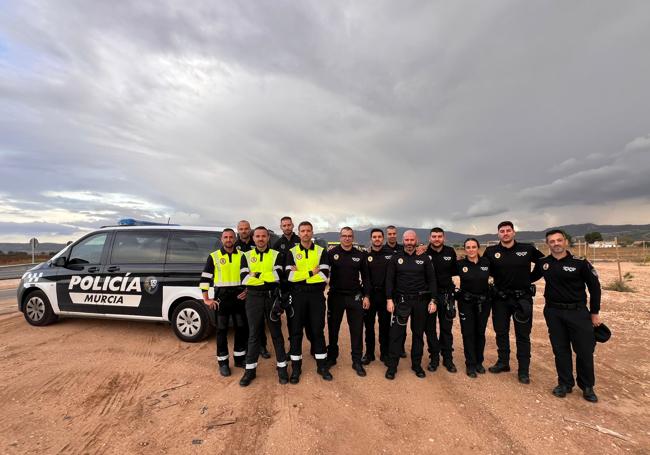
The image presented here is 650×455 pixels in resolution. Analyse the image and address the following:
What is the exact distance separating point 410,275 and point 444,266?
65cm

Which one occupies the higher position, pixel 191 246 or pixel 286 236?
pixel 286 236

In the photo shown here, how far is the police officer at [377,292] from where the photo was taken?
4.85 m

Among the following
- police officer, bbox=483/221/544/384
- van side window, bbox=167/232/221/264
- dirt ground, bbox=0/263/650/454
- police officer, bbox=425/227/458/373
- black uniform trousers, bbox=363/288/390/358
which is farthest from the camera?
van side window, bbox=167/232/221/264

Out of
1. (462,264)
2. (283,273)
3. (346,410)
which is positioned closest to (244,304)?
(283,273)

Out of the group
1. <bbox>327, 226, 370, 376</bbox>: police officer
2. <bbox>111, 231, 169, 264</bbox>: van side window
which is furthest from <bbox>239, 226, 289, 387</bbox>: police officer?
<bbox>111, 231, 169, 264</bbox>: van side window

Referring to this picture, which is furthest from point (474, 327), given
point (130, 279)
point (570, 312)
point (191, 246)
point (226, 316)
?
point (130, 279)

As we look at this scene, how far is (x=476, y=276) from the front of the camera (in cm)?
450

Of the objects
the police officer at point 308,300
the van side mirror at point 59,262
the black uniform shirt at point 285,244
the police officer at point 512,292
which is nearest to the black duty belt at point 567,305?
the police officer at point 512,292

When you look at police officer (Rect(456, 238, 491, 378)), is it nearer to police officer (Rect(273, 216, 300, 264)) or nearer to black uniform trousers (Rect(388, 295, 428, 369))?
black uniform trousers (Rect(388, 295, 428, 369))

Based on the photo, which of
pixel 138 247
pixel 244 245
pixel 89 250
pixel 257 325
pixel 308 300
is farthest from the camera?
pixel 89 250

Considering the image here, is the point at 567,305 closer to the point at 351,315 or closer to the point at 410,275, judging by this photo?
the point at 410,275

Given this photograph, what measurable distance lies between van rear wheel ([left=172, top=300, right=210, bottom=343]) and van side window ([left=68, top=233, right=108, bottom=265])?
1.94 metres

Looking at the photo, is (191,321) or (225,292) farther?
(191,321)

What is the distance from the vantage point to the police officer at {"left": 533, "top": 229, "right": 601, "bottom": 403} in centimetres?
381
